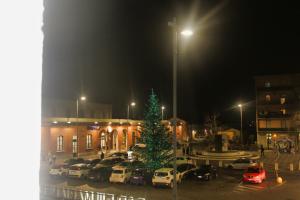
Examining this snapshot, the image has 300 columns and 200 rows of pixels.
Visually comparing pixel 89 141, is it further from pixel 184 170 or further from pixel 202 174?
pixel 202 174

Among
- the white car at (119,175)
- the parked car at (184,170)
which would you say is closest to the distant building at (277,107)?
the parked car at (184,170)

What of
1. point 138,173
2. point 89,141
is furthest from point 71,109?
point 138,173

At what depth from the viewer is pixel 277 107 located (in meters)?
57.9

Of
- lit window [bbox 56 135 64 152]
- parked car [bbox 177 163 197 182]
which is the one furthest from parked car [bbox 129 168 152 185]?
lit window [bbox 56 135 64 152]

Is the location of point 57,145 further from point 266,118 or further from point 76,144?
point 266,118

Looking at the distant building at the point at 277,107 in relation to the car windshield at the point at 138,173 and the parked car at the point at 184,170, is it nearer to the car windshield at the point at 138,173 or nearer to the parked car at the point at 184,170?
the parked car at the point at 184,170

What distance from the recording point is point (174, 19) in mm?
11867

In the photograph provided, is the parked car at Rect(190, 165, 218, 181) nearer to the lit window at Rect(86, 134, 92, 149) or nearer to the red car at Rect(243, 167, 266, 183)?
the red car at Rect(243, 167, 266, 183)

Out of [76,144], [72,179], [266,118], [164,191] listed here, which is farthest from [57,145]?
[266,118]

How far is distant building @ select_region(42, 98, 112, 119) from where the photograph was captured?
45.2 meters

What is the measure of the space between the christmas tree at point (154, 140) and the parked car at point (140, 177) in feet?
8.76

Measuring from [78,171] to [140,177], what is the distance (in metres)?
5.99

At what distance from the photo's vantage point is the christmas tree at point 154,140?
25875 millimetres

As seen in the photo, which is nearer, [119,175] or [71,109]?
[119,175]
